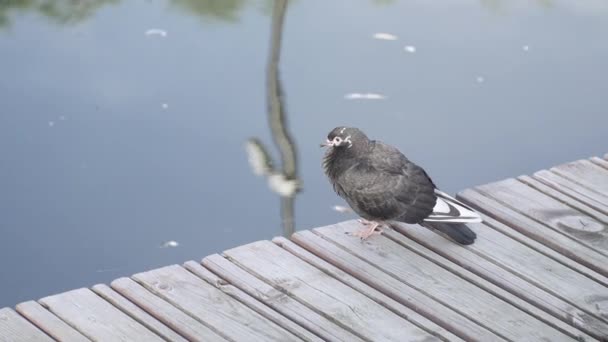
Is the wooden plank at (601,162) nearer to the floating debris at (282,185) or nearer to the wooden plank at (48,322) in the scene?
the floating debris at (282,185)

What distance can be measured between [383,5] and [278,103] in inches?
67.0

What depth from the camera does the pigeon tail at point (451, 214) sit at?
4934 millimetres

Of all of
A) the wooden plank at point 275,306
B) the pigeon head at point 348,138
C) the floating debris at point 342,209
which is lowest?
the floating debris at point 342,209

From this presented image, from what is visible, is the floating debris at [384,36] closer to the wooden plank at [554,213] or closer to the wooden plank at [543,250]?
the wooden plank at [554,213]

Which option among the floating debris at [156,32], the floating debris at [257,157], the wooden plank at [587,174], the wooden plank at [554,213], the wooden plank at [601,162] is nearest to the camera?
the wooden plank at [554,213]

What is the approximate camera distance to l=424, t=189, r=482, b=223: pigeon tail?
194 inches

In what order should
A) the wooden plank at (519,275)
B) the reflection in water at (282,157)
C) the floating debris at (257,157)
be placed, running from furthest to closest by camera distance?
the floating debris at (257,157) → the reflection in water at (282,157) → the wooden plank at (519,275)

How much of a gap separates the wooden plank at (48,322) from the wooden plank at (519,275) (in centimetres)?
142

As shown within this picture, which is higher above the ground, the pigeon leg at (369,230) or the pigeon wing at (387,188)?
the pigeon wing at (387,188)

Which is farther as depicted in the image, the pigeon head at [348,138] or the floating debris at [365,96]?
the floating debris at [365,96]

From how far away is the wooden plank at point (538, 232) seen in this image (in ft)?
16.3

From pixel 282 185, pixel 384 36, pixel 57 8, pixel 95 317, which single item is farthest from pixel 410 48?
pixel 95 317

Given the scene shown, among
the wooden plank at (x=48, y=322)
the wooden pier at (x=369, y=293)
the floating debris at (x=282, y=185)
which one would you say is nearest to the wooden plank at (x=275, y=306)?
the wooden pier at (x=369, y=293)

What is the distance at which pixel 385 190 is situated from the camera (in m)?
5.02
